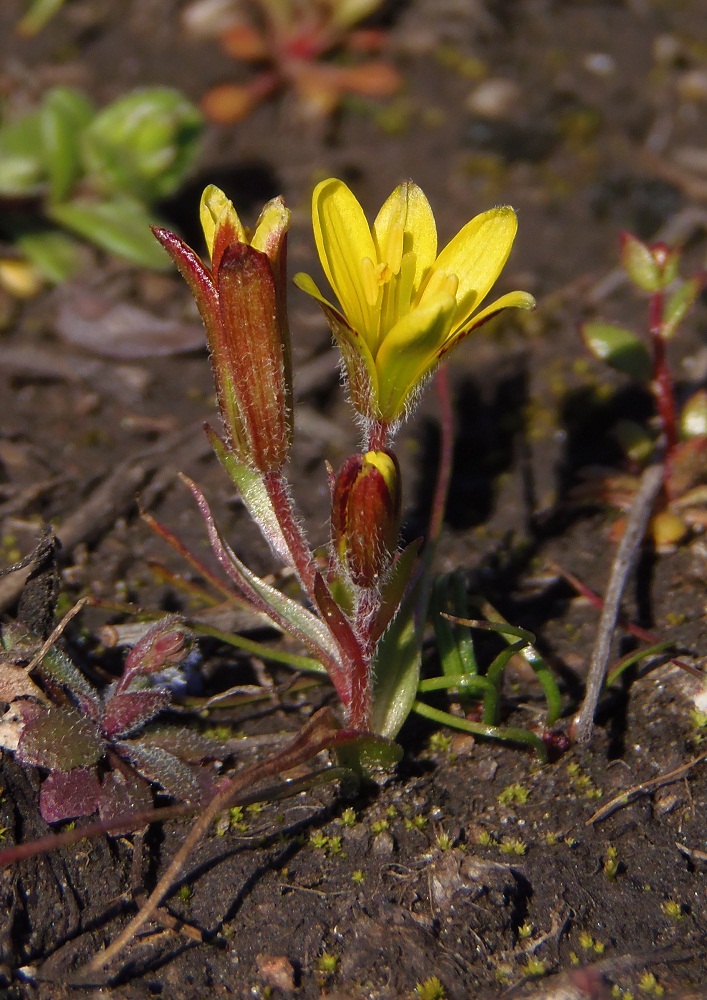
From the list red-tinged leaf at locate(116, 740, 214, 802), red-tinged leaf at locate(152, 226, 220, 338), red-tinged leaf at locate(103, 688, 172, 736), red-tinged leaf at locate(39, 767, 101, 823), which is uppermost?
red-tinged leaf at locate(152, 226, 220, 338)

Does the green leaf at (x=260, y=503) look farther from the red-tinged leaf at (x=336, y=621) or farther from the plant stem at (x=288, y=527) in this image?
the red-tinged leaf at (x=336, y=621)

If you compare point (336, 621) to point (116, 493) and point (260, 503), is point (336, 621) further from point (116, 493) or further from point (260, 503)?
point (116, 493)

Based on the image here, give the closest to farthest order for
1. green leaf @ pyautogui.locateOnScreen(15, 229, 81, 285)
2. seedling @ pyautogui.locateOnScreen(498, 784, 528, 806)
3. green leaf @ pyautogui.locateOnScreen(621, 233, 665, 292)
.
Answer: seedling @ pyautogui.locateOnScreen(498, 784, 528, 806) < green leaf @ pyautogui.locateOnScreen(621, 233, 665, 292) < green leaf @ pyautogui.locateOnScreen(15, 229, 81, 285)

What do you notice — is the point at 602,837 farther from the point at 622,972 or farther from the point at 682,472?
the point at 682,472

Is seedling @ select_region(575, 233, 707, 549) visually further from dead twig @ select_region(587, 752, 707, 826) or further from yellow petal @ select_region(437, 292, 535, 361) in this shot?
yellow petal @ select_region(437, 292, 535, 361)

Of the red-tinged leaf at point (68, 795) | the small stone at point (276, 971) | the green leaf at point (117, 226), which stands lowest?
the small stone at point (276, 971)

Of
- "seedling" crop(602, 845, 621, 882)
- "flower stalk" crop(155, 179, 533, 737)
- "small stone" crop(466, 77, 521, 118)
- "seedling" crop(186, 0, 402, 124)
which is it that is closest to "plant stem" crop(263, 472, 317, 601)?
"flower stalk" crop(155, 179, 533, 737)

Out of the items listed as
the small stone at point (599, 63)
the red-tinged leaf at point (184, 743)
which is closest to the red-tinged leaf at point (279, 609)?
the red-tinged leaf at point (184, 743)
